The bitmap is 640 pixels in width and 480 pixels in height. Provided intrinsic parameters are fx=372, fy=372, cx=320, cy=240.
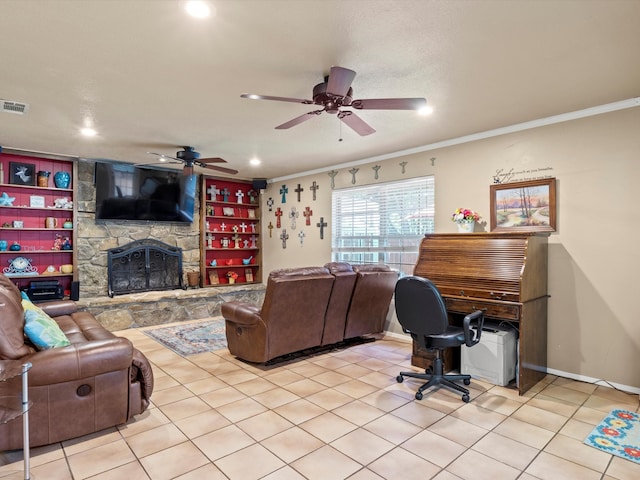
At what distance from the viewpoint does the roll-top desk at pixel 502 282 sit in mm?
3283

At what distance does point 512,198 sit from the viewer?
4.04 meters

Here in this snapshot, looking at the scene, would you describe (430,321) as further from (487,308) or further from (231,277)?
(231,277)

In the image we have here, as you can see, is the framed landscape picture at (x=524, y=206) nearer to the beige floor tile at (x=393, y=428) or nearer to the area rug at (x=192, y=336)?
the beige floor tile at (x=393, y=428)

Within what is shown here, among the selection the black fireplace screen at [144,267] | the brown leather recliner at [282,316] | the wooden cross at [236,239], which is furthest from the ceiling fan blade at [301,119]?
the wooden cross at [236,239]

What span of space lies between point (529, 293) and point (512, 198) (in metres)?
1.17

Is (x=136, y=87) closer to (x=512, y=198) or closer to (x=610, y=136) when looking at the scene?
(x=512, y=198)

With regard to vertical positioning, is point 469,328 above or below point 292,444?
above

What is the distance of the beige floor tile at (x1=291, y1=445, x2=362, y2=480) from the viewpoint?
2131mm

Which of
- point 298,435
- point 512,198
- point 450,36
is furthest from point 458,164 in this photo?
point 298,435

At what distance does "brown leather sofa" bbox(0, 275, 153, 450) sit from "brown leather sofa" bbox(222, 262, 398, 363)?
1208mm

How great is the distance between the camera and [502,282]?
Result: 3342 millimetres

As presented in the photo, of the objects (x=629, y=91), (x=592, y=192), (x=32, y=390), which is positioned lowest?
(x=32, y=390)

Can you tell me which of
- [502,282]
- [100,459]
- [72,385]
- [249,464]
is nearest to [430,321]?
[502,282]

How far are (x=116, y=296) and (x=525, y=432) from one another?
5.69 meters
